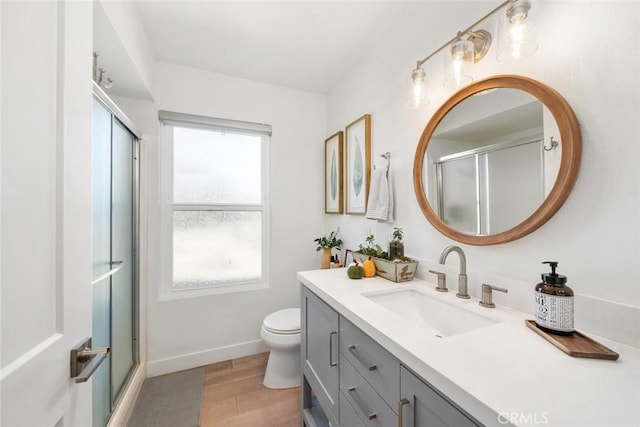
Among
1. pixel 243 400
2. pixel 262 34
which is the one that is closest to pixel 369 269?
pixel 243 400

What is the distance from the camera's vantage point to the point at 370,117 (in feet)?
5.84

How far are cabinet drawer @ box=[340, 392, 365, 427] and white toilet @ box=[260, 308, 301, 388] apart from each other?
76 cm

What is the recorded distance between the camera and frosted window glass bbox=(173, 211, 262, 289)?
206 cm

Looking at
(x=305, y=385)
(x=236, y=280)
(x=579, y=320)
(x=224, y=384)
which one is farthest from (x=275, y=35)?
(x=224, y=384)

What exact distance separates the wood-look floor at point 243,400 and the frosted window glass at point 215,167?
4.59 ft

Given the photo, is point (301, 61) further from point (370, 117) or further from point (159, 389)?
point (159, 389)

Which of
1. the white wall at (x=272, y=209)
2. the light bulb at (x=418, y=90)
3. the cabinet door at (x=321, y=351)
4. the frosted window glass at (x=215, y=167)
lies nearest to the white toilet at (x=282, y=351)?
the cabinet door at (x=321, y=351)

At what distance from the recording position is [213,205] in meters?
2.16

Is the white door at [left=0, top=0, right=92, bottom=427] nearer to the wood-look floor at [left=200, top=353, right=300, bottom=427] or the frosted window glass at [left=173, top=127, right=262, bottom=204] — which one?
the wood-look floor at [left=200, top=353, right=300, bottom=427]

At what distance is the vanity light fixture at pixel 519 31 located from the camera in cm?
86

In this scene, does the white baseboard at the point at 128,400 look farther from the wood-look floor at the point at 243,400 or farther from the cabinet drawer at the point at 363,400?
the cabinet drawer at the point at 363,400

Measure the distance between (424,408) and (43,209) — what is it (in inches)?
38.4

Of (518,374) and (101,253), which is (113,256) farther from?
(518,374)

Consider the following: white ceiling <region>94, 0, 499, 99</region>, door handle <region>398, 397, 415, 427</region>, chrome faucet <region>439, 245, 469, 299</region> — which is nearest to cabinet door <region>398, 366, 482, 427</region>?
door handle <region>398, 397, 415, 427</region>
